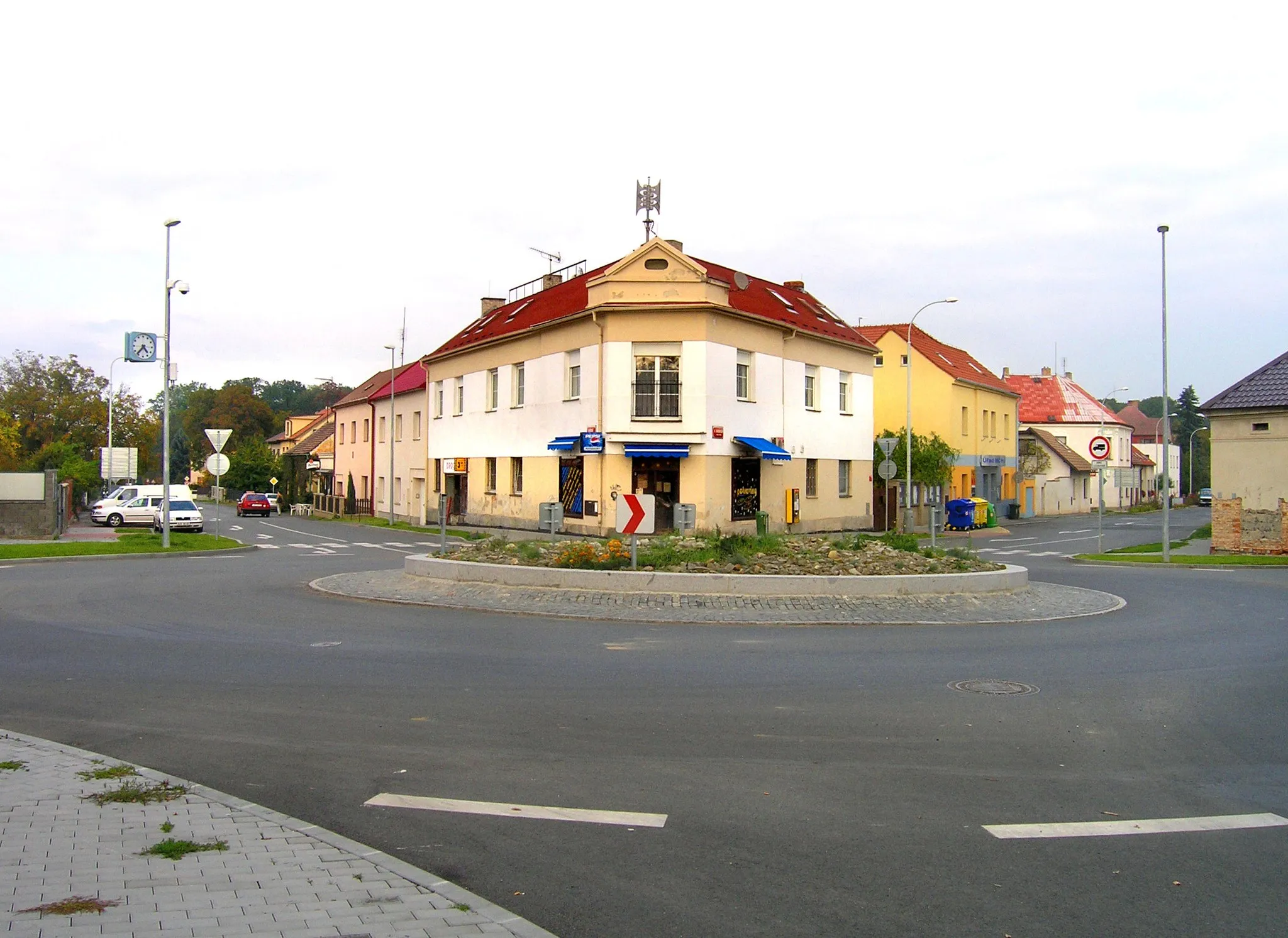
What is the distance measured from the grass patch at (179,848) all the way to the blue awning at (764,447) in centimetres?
2880

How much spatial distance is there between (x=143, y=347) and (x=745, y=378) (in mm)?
18598

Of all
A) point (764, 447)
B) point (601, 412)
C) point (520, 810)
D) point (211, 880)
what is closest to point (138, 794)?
point (211, 880)

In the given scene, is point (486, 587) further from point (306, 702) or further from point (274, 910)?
point (274, 910)

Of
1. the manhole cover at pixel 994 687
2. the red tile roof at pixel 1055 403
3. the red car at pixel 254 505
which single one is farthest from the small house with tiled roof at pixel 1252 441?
the red car at pixel 254 505

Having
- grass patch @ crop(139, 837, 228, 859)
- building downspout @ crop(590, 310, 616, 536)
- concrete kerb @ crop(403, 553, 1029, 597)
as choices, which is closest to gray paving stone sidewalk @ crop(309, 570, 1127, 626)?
concrete kerb @ crop(403, 553, 1029, 597)

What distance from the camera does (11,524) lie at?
3194 cm

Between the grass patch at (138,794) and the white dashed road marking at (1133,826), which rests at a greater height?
the grass patch at (138,794)

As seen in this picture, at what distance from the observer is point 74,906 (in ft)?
13.4

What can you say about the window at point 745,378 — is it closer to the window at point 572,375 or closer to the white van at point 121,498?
the window at point 572,375

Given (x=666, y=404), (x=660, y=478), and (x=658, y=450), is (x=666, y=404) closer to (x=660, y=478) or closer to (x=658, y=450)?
(x=658, y=450)

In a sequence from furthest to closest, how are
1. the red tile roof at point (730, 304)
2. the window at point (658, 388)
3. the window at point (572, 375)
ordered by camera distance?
the red tile roof at point (730, 304), the window at point (572, 375), the window at point (658, 388)

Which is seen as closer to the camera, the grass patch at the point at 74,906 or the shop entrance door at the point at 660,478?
the grass patch at the point at 74,906

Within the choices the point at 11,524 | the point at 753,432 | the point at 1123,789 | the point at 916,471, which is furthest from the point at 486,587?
the point at 916,471

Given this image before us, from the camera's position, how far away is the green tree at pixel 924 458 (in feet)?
142
